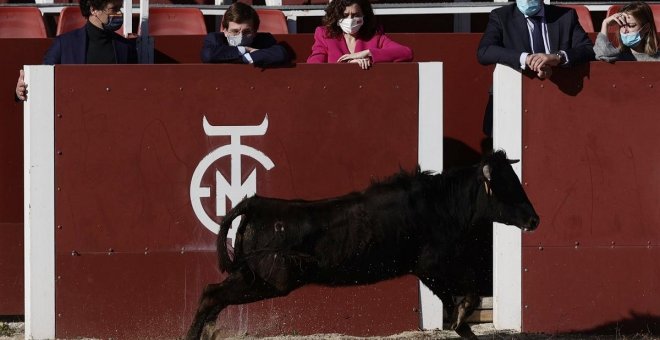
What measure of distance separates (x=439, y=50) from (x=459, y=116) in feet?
1.53

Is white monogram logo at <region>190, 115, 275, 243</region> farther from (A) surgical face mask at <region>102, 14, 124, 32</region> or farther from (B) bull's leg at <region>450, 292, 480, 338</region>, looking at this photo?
(B) bull's leg at <region>450, 292, 480, 338</region>

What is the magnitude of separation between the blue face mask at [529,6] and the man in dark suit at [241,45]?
4.78 ft

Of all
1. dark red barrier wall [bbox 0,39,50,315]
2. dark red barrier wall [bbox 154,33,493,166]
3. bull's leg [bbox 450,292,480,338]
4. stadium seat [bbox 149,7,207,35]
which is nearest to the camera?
bull's leg [bbox 450,292,480,338]

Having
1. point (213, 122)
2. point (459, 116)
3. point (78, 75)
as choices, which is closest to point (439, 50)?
point (459, 116)

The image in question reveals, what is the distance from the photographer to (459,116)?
8.77 metres

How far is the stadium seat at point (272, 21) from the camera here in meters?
9.60

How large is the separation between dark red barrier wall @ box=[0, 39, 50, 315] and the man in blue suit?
44cm

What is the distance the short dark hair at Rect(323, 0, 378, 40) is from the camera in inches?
312

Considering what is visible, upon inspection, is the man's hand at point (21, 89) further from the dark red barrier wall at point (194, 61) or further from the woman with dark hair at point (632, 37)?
the woman with dark hair at point (632, 37)

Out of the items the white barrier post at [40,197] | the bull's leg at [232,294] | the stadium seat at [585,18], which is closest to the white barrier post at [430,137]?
the bull's leg at [232,294]

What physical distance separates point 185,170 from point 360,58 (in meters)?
1.25

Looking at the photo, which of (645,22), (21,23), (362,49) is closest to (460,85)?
(362,49)

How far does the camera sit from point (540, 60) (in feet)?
25.1

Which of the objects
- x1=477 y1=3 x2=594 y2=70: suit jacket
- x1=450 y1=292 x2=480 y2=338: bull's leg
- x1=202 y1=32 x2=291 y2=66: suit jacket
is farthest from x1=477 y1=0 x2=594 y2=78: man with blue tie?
x1=450 y1=292 x2=480 y2=338: bull's leg
